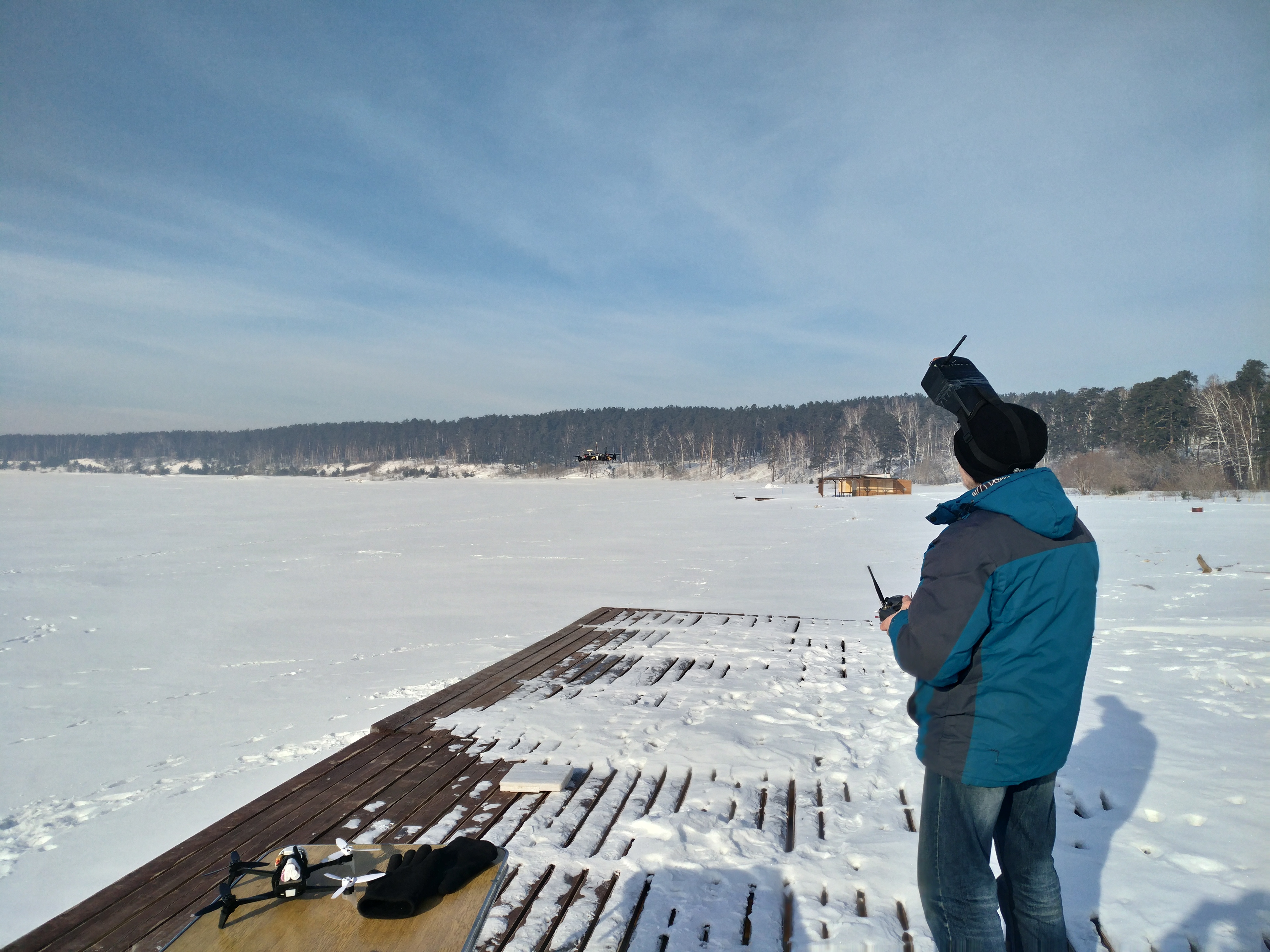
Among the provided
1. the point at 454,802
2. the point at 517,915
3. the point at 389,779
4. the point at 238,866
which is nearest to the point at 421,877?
the point at 238,866

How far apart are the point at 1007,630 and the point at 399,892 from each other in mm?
1494

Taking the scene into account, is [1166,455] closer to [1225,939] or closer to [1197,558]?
[1197,558]

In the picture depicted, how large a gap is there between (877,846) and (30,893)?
3.59 metres

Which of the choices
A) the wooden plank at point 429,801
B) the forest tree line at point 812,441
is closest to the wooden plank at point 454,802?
the wooden plank at point 429,801

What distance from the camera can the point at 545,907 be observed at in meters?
2.45

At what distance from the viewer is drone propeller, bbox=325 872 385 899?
5.16ft

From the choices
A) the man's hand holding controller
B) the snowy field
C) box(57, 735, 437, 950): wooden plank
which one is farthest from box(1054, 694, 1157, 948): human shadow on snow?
box(57, 735, 437, 950): wooden plank

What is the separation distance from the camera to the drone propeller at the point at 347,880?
1.57 m

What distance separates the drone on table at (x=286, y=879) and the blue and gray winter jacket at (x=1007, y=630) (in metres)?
1.38

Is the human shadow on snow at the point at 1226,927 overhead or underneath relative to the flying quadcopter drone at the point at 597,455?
underneath

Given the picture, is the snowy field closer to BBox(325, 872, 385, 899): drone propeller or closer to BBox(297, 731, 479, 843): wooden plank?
BBox(297, 731, 479, 843): wooden plank

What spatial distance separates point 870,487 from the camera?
40.0 metres

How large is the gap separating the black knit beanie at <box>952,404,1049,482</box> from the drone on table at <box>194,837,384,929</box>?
1743 mm

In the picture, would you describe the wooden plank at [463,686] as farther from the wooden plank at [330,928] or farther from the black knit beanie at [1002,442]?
the black knit beanie at [1002,442]
